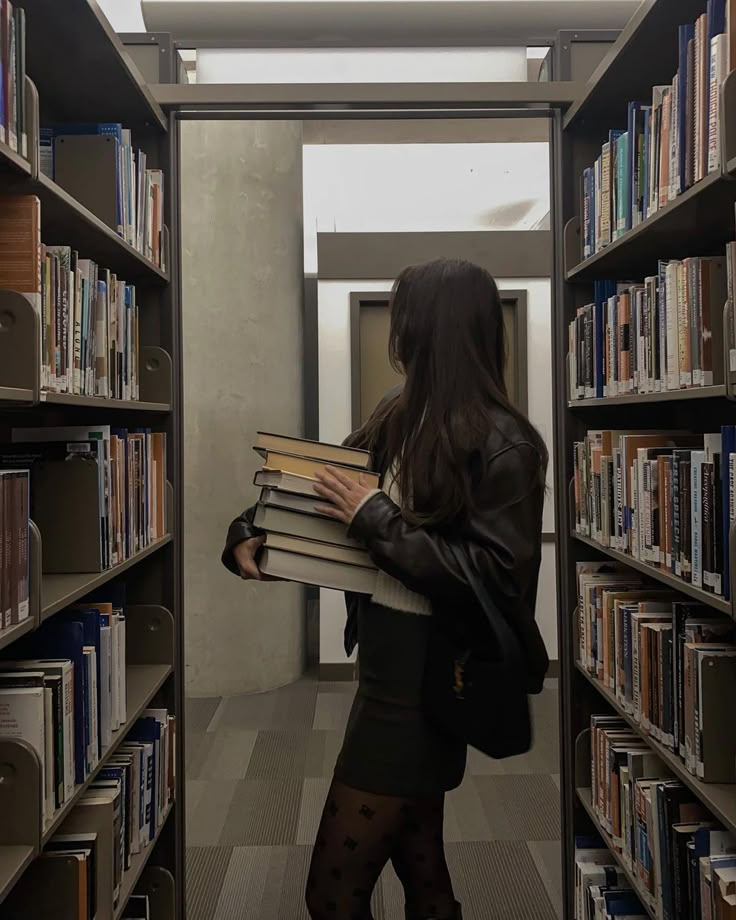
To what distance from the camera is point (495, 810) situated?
3254 mm

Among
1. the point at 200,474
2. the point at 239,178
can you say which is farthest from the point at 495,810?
the point at 239,178

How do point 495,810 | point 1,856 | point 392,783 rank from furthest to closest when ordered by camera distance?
point 495,810, point 392,783, point 1,856

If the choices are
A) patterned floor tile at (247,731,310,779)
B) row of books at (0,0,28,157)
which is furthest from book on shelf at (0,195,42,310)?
patterned floor tile at (247,731,310,779)

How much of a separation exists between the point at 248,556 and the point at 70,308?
1.87ft

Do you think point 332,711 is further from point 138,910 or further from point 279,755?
point 138,910

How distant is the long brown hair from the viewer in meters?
1.50

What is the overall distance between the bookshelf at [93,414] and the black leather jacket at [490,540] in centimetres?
55

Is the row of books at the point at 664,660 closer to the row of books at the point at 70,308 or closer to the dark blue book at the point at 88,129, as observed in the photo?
the row of books at the point at 70,308

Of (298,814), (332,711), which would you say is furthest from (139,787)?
(332,711)

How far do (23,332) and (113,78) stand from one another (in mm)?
977

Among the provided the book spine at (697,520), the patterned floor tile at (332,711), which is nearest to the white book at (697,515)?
the book spine at (697,520)

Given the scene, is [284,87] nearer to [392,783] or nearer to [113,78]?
[113,78]

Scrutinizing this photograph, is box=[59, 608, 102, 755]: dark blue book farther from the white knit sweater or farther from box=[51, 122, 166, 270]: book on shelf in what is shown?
box=[51, 122, 166, 270]: book on shelf

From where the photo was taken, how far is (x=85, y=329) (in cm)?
175
